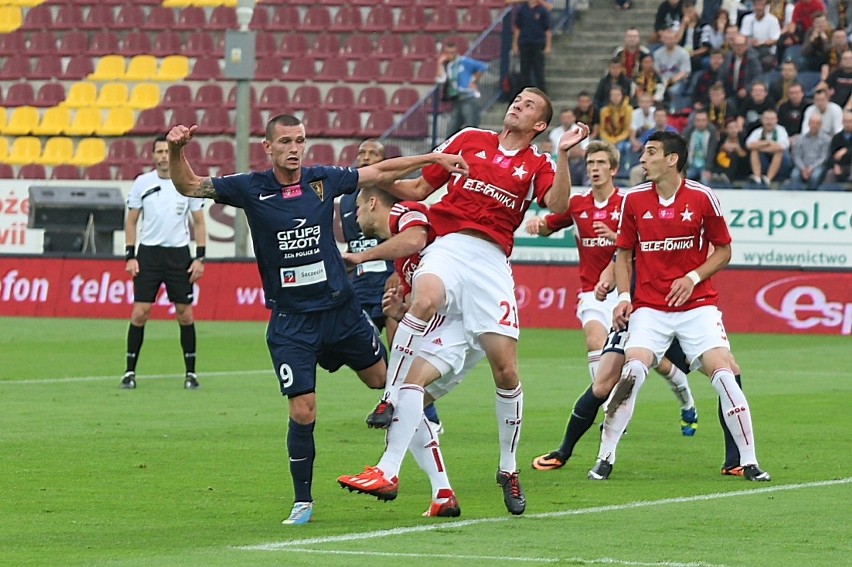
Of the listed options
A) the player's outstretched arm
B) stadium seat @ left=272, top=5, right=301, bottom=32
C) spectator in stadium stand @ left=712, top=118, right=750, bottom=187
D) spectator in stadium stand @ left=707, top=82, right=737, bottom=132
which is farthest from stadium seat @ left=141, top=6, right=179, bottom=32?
the player's outstretched arm

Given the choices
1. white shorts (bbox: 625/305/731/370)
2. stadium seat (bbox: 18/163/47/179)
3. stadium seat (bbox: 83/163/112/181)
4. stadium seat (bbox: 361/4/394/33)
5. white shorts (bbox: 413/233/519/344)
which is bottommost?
stadium seat (bbox: 18/163/47/179)

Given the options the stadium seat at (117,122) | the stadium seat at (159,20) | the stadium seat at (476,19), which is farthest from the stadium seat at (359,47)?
the stadium seat at (117,122)

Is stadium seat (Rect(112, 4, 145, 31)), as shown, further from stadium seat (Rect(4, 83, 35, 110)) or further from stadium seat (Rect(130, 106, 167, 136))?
stadium seat (Rect(130, 106, 167, 136))

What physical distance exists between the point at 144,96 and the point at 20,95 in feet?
9.50

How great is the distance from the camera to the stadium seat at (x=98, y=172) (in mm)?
32719

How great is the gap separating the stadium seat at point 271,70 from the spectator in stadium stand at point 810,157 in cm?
1183

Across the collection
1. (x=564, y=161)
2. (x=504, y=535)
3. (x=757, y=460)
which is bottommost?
(x=757, y=460)

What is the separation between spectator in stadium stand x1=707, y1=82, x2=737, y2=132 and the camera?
2559 cm

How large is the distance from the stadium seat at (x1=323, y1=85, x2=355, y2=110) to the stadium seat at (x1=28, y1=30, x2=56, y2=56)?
7.25 meters

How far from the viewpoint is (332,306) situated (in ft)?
28.8

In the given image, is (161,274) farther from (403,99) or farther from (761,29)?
(403,99)

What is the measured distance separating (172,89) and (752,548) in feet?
91.5

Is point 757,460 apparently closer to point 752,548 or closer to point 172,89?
point 752,548

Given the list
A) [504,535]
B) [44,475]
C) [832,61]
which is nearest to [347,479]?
[504,535]
